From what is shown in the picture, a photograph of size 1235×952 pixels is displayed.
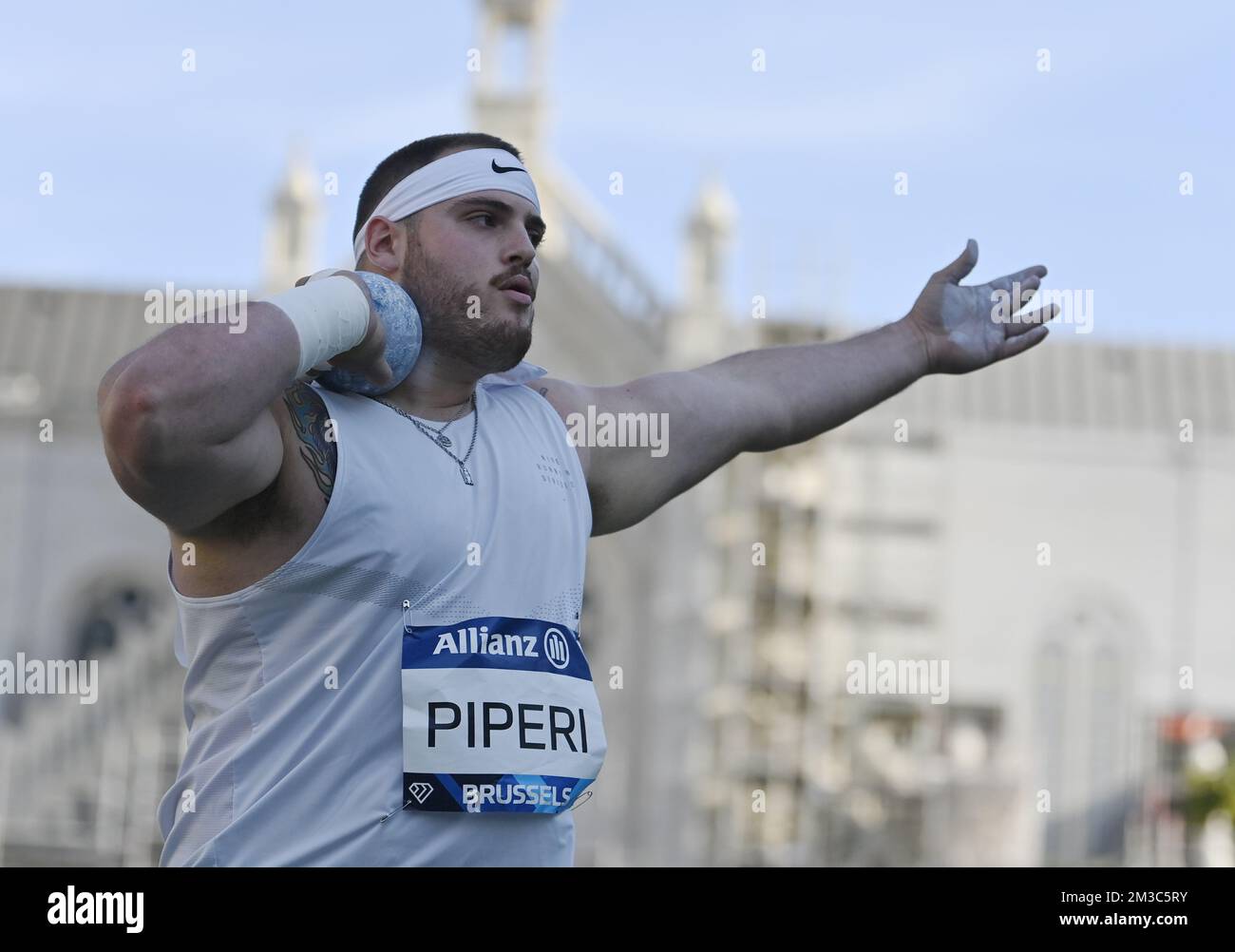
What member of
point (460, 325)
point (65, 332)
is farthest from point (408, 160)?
point (65, 332)

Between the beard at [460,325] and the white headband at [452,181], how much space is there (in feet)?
0.40

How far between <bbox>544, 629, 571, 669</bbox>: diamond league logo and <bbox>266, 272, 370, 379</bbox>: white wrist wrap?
0.54m

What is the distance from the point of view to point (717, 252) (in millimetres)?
31000

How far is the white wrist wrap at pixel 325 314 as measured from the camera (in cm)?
249

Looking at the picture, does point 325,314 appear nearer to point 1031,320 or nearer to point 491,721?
point 491,721

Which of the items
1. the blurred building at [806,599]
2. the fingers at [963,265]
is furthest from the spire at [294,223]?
the fingers at [963,265]

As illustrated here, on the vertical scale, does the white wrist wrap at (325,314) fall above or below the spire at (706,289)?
below

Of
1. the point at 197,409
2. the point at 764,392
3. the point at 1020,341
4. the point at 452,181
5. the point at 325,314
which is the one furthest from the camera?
the point at 1020,341

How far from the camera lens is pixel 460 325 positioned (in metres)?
2.85

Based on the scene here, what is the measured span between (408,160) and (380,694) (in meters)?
0.97

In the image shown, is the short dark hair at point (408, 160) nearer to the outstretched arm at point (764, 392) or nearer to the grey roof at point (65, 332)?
the outstretched arm at point (764, 392)

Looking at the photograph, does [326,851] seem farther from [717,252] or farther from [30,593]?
[30,593]
